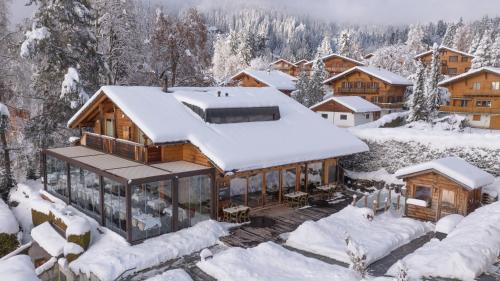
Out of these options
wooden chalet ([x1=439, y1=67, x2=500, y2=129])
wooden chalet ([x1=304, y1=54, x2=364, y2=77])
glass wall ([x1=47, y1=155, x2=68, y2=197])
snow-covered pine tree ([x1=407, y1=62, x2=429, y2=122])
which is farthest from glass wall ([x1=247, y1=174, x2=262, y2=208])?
wooden chalet ([x1=304, y1=54, x2=364, y2=77])

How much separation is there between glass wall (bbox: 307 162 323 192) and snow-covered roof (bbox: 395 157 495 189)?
523 cm

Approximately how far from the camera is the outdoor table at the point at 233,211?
58.6 ft

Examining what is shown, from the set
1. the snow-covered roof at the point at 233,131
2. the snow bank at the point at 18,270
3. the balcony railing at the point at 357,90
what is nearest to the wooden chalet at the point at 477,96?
the balcony railing at the point at 357,90

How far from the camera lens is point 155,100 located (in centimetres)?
2088

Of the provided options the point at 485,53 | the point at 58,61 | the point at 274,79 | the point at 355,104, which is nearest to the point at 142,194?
the point at 58,61

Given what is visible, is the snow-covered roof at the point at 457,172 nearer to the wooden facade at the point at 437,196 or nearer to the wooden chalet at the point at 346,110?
the wooden facade at the point at 437,196

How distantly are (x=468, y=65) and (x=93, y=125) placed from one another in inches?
2434

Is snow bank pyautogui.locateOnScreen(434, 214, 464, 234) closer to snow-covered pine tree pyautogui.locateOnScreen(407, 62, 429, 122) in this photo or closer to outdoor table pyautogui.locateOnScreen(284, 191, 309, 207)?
outdoor table pyautogui.locateOnScreen(284, 191, 309, 207)

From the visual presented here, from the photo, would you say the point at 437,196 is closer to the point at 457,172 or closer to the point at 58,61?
the point at 457,172

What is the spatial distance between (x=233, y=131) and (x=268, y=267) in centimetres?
838

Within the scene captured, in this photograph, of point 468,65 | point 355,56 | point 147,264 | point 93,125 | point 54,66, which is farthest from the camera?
point 355,56

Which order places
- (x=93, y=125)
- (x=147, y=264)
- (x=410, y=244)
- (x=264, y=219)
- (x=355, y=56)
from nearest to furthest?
1. (x=147, y=264)
2. (x=410, y=244)
3. (x=264, y=219)
4. (x=93, y=125)
5. (x=355, y=56)

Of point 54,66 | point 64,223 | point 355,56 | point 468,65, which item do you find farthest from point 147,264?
point 355,56

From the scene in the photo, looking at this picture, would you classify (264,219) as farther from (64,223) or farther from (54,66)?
(54,66)
